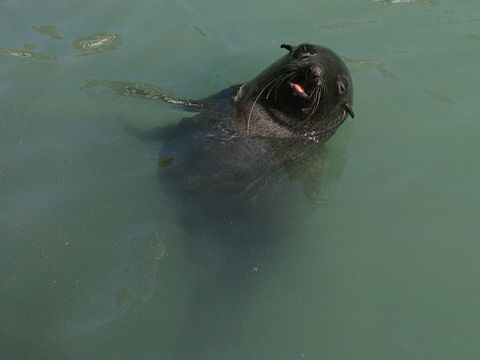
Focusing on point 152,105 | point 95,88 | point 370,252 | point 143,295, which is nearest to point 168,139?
point 152,105

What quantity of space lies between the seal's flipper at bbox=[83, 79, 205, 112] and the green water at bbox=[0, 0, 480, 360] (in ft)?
0.37

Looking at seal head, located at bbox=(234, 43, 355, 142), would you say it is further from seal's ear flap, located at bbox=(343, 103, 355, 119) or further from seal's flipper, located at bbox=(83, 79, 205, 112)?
seal's flipper, located at bbox=(83, 79, 205, 112)

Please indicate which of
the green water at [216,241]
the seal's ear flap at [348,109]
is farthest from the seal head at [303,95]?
the green water at [216,241]

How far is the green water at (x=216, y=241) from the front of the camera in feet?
13.9

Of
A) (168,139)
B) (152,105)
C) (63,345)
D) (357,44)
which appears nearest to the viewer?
(63,345)

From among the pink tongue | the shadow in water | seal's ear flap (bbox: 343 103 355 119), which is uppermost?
the pink tongue

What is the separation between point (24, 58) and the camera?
669cm

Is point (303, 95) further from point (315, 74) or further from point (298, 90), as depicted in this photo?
point (315, 74)

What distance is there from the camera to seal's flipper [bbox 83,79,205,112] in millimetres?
5918

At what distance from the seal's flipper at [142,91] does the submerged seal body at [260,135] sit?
4 cm

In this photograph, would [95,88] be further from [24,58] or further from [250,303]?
[250,303]

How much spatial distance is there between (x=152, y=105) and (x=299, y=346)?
121 inches

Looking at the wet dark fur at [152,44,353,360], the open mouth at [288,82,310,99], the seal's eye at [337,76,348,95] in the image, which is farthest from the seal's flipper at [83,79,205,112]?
the seal's eye at [337,76,348,95]

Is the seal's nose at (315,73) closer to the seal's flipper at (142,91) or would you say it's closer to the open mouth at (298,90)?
the open mouth at (298,90)
